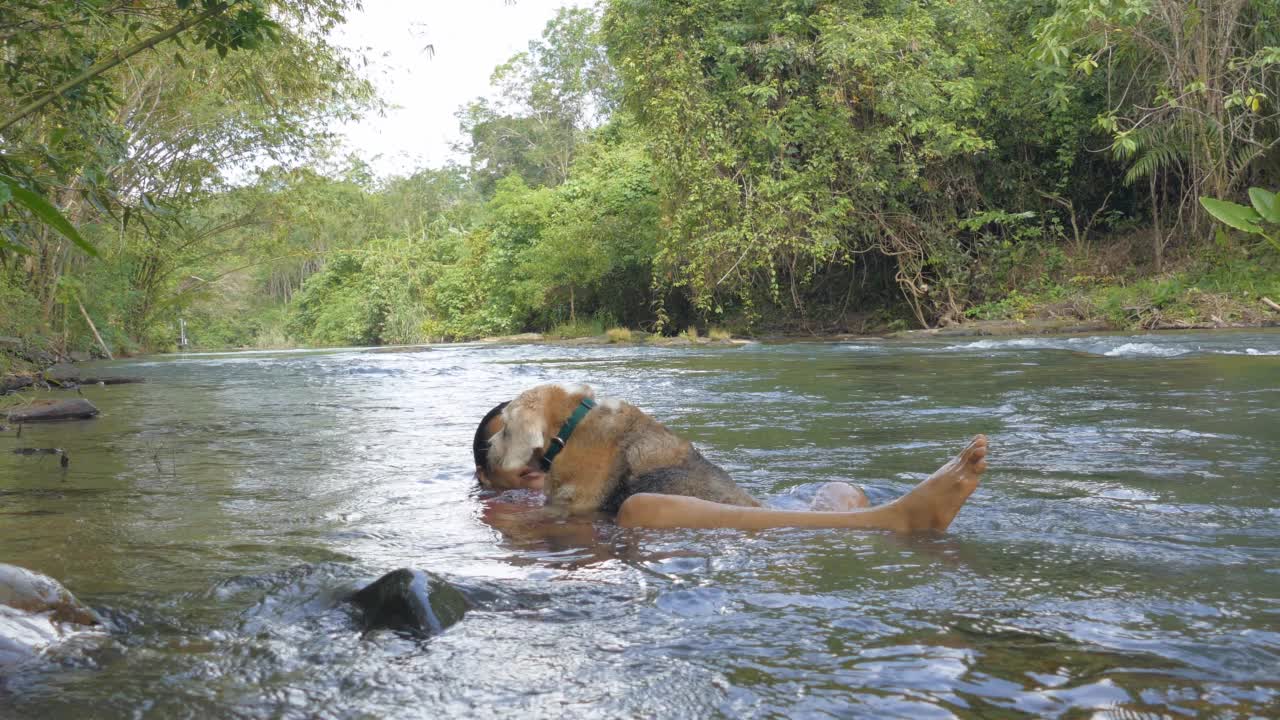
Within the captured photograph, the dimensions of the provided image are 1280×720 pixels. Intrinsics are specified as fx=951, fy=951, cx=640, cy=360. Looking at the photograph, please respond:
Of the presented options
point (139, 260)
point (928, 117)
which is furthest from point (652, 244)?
point (139, 260)

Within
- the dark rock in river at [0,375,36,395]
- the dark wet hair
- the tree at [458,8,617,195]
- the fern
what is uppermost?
the tree at [458,8,617,195]

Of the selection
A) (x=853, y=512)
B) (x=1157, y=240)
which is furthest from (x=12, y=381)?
(x=1157, y=240)

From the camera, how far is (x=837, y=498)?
12.4 ft

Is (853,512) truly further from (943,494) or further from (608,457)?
(608,457)

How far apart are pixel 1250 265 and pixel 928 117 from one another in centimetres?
676

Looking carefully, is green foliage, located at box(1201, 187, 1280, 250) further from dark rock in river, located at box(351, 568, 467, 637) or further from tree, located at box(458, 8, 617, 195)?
tree, located at box(458, 8, 617, 195)

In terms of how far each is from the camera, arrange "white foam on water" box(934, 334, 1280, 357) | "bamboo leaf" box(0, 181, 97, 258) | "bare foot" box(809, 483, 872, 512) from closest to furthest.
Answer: "bamboo leaf" box(0, 181, 97, 258)
"bare foot" box(809, 483, 872, 512)
"white foam on water" box(934, 334, 1280, 357)

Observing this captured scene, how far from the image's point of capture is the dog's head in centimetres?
402

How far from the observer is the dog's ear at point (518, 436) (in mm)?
4051

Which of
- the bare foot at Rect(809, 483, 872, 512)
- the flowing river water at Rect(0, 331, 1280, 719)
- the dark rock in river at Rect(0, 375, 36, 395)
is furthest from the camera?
the dark rock in river at Rect(0, 375, 36, 395)

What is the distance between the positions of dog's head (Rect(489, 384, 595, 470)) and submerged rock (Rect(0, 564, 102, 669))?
188cm

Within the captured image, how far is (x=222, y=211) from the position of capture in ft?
95.6

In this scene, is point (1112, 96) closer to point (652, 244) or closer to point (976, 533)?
point (652, 244)

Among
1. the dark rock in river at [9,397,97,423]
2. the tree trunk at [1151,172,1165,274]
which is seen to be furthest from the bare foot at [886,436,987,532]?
the tree trunk at [1151,172,1165,274]
